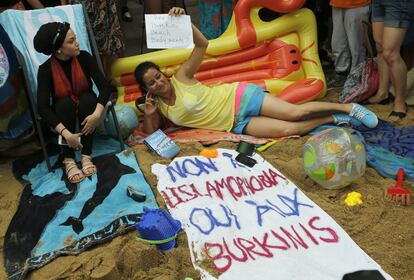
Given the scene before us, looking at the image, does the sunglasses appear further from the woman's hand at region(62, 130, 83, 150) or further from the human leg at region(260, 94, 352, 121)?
the human leg at region(260, 94, 352, 121)

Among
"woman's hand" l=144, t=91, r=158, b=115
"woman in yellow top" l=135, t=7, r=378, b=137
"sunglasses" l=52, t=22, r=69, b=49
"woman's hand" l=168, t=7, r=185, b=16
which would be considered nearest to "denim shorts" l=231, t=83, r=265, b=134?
"woman in yellow top" l=135, t=7, r=378, b=137

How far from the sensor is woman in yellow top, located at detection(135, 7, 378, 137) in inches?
138

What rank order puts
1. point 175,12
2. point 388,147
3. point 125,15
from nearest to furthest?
point 388,147 → point 175,12 → point 125,15

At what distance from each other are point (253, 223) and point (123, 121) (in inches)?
60.1

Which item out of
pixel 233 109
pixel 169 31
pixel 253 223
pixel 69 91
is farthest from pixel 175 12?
pixel 253 223

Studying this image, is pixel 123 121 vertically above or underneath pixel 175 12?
underneath

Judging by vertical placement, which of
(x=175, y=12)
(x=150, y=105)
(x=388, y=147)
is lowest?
(x=388, y=147)

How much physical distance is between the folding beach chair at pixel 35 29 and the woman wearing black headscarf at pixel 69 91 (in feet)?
0.65

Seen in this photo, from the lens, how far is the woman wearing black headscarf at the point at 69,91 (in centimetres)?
299

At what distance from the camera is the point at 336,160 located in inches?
→ 107

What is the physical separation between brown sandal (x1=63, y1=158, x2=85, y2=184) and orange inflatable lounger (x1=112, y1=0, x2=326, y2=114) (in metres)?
1.06

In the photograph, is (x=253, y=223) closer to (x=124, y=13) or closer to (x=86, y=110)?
(x=86, y=110)

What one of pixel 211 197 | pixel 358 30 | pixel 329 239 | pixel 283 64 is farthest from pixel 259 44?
pixel 329 239

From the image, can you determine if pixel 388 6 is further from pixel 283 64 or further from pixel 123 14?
pixel 123 14
